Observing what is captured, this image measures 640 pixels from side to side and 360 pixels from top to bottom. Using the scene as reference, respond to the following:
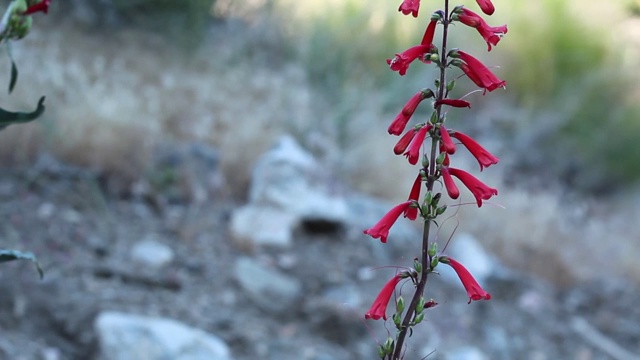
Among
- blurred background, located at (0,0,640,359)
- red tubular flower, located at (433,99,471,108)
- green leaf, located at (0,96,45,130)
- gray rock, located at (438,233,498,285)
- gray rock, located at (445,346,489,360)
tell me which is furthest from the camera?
gray rock, located at (438,233,498,285)

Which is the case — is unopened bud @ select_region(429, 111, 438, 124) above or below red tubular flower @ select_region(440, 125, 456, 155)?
above

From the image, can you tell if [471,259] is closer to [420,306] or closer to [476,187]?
[476,187]

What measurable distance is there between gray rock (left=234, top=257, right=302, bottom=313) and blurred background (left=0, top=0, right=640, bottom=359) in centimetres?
4

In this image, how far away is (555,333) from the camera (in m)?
4.86

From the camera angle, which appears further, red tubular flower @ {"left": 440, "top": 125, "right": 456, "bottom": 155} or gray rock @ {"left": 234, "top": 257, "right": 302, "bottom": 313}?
gray rock @ {"left": 234, "top": 257, "right": 302, "bottom": 313}

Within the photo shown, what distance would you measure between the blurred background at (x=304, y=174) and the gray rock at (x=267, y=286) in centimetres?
4

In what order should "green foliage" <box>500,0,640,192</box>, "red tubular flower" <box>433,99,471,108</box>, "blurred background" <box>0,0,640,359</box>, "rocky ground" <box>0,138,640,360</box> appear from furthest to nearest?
"green foliage" <box>500,0,640,192</box>
"blurred background" <box>0,0,640,359</box>
"rocky ground" <box>0,138,640,360</box>
"red tubular flower" <box>433,99,471,108</box>

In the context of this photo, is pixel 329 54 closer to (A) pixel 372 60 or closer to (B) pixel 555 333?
(A) pixel 372 60

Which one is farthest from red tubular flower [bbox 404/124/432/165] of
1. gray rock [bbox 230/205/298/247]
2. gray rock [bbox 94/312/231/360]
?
gray rock [bbox 230/205/298/247]

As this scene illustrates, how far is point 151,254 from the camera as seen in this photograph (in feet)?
14.1

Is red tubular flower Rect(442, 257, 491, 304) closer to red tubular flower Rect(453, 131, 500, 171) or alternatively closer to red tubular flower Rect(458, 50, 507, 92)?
red tubular flower Rect(453, 131, 500, 171)

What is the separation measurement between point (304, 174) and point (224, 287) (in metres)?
1.18

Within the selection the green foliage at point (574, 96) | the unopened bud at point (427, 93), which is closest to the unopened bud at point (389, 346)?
the unopened bud at point (427, 93)

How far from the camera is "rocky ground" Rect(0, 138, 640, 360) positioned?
11.5 feet
